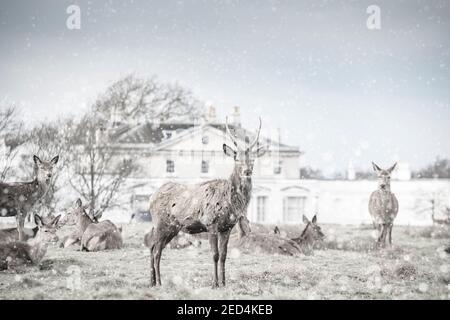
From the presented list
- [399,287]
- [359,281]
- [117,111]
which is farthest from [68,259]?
[117,111]

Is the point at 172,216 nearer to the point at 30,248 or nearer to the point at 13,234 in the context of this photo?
the point at 30,248

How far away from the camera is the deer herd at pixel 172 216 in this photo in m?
6.11

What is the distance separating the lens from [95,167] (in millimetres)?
14109

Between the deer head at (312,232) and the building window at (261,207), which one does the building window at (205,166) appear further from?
the deer head at (312,232)

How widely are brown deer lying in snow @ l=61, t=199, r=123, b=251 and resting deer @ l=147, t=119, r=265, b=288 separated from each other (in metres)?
2.88

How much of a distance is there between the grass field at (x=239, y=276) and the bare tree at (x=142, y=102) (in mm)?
3973

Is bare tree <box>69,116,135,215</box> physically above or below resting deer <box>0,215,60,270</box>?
above

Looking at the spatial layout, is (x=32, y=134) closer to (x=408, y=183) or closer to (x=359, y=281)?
(x=359, y=281)

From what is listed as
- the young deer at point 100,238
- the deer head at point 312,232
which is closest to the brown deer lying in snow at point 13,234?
the young deer at point 100,238

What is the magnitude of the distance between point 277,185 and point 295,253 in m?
10.6

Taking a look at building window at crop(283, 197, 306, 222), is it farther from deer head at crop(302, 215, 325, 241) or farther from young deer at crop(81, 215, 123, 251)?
young deer at crop(81, 215, 123, 251)

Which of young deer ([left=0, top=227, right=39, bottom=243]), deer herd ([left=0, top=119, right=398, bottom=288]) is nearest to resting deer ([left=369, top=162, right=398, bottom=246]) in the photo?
deer herd ([left=0, top=119, right=398, bottom=288])

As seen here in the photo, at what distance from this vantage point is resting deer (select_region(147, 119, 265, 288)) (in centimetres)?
607

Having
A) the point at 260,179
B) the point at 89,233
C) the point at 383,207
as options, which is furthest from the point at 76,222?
the point at 260,179
